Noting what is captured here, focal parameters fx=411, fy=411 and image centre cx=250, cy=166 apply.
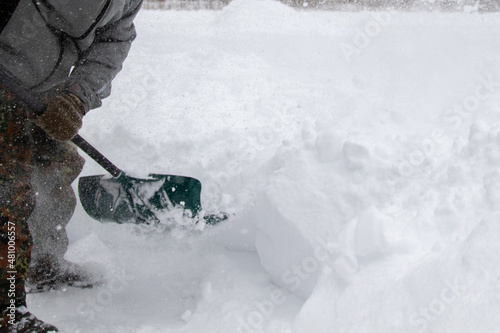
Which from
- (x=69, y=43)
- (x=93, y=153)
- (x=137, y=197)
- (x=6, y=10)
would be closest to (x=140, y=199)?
(x=137, y=197)

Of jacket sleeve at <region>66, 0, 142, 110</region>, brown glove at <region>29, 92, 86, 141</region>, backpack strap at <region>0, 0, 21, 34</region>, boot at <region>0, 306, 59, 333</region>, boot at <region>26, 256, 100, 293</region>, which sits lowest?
boot at <region>26, 256, 100, 293</region>

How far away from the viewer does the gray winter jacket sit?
1545 mm

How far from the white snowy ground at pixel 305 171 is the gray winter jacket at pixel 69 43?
793 mm

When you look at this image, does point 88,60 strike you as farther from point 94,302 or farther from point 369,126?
point 369,126

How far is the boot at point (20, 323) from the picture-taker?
155cm

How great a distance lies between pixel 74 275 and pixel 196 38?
2.46 m

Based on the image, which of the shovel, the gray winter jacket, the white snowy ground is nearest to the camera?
the white snowy ground

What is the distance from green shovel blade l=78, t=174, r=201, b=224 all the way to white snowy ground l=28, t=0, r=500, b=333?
18cm

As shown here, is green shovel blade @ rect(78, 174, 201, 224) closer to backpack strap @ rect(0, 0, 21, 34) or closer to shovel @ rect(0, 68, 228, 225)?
shovel @ rect(0, 68, 228, 225)

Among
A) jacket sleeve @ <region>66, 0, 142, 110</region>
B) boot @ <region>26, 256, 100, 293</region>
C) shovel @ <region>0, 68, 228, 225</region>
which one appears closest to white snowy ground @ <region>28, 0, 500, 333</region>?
boot @ <region>26, 256, 100, 293</region>

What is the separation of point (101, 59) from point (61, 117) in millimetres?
368

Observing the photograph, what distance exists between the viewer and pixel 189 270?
92.8 inches

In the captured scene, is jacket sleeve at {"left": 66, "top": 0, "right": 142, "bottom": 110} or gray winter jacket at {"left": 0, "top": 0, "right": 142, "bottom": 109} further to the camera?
jacket sleeve at {"left": 66, "top": 0, "right": 142, "bottom": 110}

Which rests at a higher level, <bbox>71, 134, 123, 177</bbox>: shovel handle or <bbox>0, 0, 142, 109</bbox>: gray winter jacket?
<bbox>0, 0, 142, 109</bbox>: gray winter jacket
